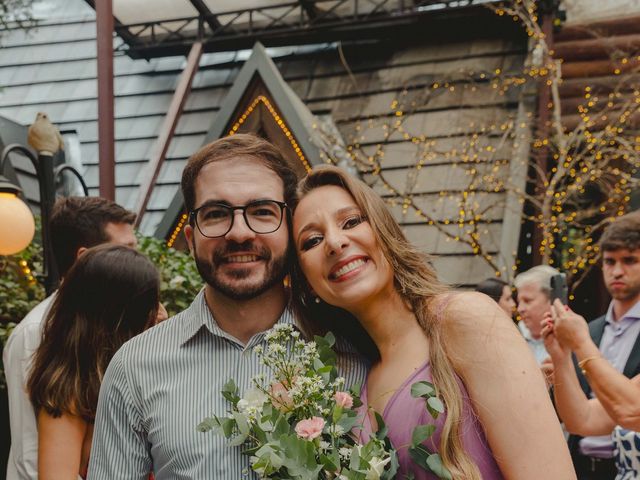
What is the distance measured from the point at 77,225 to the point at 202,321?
6.09ft

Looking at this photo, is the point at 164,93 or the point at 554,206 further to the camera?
the point at 164,93

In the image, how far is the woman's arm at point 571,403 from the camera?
3.23 metres

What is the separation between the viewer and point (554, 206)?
7.59 metres

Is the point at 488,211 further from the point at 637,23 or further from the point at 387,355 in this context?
the point at 387,355

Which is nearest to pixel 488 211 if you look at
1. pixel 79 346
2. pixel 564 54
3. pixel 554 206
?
pixel 554 206

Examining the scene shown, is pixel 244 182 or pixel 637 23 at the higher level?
pixel 637 23

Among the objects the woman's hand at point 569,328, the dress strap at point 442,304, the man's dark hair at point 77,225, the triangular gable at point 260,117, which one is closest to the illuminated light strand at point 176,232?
the triangular gable at point 260,117

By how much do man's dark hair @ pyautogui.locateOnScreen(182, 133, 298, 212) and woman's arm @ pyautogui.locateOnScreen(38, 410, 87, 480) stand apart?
3.31ft

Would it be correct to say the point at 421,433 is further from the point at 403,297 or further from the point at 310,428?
the point at 403,297

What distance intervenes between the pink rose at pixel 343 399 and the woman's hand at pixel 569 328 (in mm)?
1613

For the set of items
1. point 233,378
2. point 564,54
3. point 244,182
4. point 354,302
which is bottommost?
point 233,378

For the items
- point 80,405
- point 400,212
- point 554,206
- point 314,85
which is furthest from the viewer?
point 314,85

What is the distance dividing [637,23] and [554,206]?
322cm

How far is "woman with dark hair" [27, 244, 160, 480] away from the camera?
2561 mm
